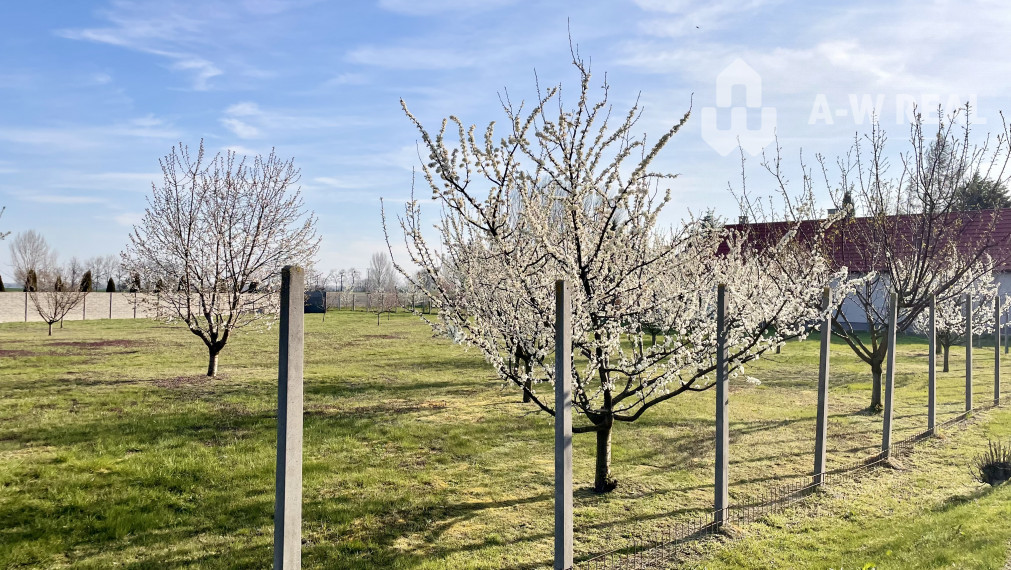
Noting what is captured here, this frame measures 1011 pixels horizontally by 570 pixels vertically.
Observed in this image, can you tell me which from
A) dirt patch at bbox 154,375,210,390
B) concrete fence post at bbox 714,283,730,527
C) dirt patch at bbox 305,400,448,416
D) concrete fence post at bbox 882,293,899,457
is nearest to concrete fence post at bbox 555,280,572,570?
concrete fence post at bbox 714,283,730,527

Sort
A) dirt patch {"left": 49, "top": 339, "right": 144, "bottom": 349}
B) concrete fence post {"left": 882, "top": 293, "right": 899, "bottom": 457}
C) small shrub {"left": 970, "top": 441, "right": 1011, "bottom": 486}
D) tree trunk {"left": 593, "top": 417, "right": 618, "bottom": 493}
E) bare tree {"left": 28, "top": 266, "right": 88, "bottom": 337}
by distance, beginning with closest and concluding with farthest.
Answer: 1. tree trunk {"left": 593, "top": 417, "right": 618, "bottom": 493}
2. small shrub {"left": 970, "top": 441, "right": 1011, "bottom": 486}
3. concrete fence post {"left": 882, "top": 293, "right": 899, "bottom": 457}
4. dirt patch {"left": 49, "top": 339, "right": 144, "bottom": 349}
5. bare tree {"left": 28, "top": 266, "right": 88, "bottom": 337}

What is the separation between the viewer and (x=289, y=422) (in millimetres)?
2885

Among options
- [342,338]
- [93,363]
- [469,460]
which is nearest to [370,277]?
[342,338]

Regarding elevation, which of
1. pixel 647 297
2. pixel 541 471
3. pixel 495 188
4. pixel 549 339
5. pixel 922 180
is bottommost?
pixel 541 471

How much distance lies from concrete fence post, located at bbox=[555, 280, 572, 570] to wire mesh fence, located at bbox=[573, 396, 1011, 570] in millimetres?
485

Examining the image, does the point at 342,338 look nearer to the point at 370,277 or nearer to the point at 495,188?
the point at 495,188

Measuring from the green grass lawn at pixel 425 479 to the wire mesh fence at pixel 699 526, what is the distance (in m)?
0.15

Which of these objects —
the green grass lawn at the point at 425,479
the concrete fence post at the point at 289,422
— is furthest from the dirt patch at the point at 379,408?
the concrete fence post at the point at 289,422

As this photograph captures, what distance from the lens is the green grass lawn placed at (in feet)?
15.7

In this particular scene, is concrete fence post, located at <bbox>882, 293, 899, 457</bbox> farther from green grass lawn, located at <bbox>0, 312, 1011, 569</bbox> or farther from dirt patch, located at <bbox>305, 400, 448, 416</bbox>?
dirt patch, located at <bbox>305, 400, 448, 416</bbox>

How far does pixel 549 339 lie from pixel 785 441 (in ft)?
17.7

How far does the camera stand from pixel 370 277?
76.1 m

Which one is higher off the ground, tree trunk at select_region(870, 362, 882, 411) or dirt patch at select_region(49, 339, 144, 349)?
tree trunk at select_region(870, 362, 882, 411)

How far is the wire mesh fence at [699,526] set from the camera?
4.53 m
